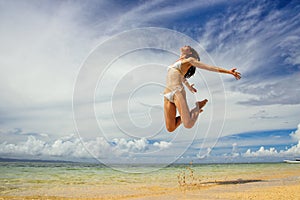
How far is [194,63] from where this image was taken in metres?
6.83

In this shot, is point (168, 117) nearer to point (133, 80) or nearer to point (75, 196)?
point (133, 80)

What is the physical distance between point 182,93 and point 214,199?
9943 millimetres

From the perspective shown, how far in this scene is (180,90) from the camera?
7.05m

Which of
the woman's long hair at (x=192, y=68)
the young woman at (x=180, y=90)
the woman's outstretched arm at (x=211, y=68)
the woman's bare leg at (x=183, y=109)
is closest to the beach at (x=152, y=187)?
the young woman at (x=180, y=90)

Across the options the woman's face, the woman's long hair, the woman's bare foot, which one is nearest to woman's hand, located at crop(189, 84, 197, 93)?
the woman's bare foot

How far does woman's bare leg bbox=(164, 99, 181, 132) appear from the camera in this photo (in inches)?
287

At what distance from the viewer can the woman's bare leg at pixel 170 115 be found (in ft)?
23.9

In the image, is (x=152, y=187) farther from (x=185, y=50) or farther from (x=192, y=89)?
(x=185, y=50)

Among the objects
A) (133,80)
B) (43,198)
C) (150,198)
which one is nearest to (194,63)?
(133,80)

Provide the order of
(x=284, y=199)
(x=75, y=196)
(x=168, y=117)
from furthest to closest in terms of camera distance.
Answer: (x=75, y=196)
(x=284, y=199)
(x=168, y=117)

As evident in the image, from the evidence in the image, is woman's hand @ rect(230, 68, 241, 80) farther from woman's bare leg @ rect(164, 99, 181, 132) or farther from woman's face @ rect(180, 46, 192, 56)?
woman's bare leg @ rect(164, 99, 181, 132)

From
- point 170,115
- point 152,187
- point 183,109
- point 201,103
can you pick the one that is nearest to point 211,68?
point 183,109

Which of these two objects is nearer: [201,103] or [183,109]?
[183,109]

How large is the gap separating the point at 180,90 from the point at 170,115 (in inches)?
26.8
